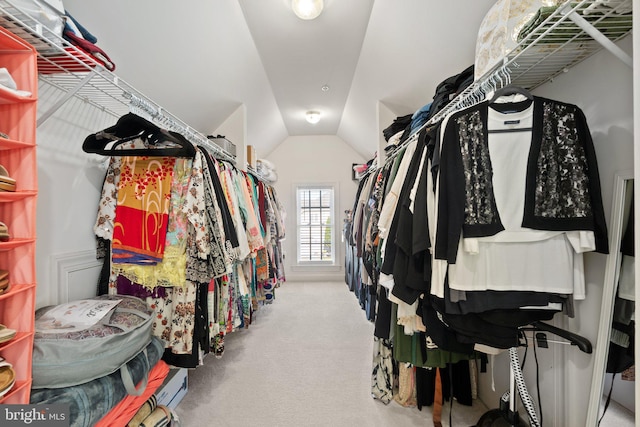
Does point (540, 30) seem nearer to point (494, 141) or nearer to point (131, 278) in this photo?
point (494, 141)

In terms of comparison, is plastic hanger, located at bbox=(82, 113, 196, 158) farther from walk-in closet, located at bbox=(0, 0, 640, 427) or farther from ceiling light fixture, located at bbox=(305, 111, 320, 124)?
ceiling light fixture, located at bbox=(305, 111, 320, 124)

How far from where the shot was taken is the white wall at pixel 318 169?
195 inches

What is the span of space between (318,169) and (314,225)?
40.6 inches

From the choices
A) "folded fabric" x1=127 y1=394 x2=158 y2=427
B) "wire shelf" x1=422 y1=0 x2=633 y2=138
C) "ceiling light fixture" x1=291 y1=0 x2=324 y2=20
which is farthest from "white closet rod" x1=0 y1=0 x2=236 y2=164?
"wire shelf" x1=422 y1=0 x2=633 y2=138

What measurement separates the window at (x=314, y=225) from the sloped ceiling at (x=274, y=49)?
82.8 inches

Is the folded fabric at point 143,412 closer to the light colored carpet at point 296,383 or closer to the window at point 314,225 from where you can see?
the light colored carpet at point 296,383

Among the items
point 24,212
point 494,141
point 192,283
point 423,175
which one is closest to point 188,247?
point 192,283

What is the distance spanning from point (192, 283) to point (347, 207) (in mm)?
3780

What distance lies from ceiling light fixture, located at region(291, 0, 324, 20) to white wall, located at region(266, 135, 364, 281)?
312 centimetres

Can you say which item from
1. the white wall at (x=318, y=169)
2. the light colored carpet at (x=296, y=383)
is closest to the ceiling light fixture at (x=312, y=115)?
the white wall at (x=318, y=169)

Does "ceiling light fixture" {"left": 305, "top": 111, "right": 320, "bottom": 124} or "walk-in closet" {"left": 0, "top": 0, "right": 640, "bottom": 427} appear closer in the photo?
"walk-in closet" {"left": 0, "top": 0, "right": 640, "bottom": 427}

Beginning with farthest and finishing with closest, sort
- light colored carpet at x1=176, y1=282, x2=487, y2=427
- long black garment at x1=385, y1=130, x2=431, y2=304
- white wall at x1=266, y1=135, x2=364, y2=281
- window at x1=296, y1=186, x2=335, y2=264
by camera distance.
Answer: window at x1=296, y1=186, x2=335, y2=264, white wall at x1=266, y1=135, x2=364, y2=281, light colored carpet at x1=176, y1=282, x2=487, y2=427, long black garment at x1=385, y1=130, x2=431, y2=304

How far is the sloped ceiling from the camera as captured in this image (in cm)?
144

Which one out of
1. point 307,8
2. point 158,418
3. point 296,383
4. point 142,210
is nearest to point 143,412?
point 158,418
